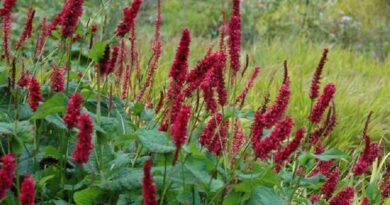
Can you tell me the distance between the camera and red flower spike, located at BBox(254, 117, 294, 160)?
5.36 ft

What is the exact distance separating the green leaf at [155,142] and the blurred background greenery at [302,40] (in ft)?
4.77

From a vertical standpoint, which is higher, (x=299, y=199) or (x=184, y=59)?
(x=184, y=59)

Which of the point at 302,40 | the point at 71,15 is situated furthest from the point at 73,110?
the point at 302,40

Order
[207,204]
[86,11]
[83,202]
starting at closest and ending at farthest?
[83,202], [207,204], [86,11]

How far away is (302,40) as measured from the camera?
6.84m

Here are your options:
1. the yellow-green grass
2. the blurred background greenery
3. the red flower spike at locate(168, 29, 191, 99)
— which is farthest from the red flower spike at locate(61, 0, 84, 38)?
the yellow-green grass

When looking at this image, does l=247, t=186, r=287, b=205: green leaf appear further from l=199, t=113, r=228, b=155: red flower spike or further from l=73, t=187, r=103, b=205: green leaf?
l=73, t=187, r=103, b=205: green leaf

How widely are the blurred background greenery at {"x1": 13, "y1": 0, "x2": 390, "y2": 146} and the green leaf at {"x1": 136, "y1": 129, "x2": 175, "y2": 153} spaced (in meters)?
1.46

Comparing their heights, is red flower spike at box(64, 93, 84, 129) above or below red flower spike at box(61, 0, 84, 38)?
below

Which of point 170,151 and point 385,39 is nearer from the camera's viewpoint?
point 170,151

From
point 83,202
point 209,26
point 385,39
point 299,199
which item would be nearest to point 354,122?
point 299,199

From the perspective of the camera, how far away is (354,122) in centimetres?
462

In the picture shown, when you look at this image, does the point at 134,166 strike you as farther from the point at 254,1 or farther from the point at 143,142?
the point at 254,1

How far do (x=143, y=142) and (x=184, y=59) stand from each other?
25 centimetres
